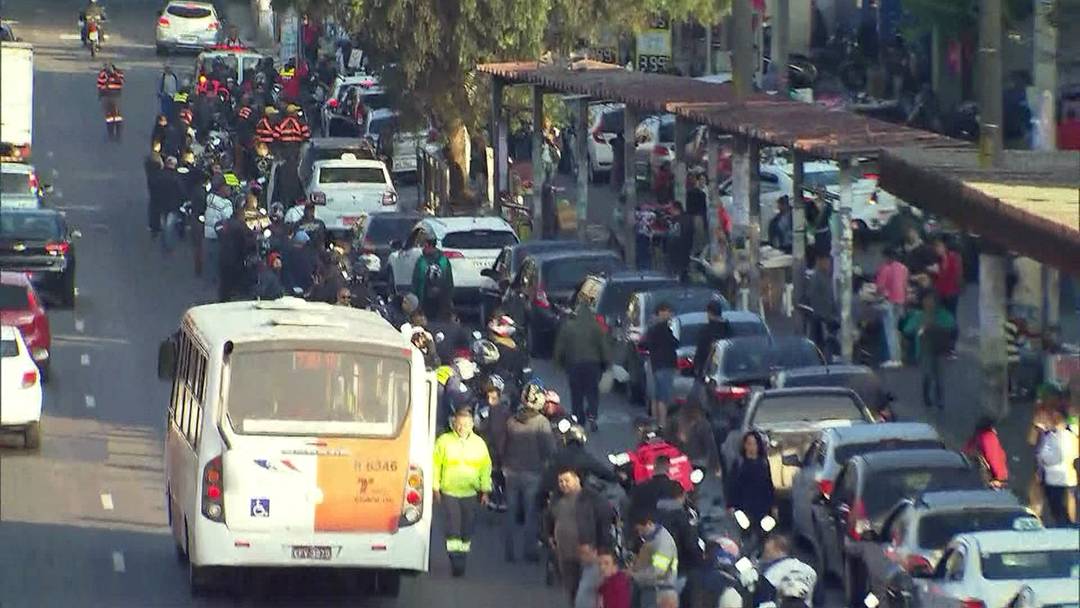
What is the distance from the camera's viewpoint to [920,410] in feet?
104

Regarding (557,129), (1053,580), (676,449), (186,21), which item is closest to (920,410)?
(676,449)

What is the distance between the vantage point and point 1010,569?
741 inches

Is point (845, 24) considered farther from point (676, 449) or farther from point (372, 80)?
point (676, 449)

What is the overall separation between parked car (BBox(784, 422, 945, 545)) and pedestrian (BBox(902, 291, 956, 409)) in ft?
21.7

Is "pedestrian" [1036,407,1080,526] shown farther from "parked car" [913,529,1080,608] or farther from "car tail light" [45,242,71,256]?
"car tail light" [45,242,71,256]

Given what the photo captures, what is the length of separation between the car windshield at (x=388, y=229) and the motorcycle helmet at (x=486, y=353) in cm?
1349

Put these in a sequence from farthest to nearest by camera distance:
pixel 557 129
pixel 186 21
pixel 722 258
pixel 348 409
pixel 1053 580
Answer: pixel 186 21
pixel 557 129
pixel 722 258
pixel 348 409
pixel 1053 580

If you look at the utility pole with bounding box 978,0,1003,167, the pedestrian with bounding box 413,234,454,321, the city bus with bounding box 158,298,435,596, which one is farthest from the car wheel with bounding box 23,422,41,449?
the utility pole with bounding box 978,0,1003,167

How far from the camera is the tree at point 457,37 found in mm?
49500

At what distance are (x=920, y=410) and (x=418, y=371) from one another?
11071mm

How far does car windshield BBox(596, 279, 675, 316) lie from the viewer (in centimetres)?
3481

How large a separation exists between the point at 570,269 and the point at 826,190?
7.84m

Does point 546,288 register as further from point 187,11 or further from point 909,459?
point 187,11

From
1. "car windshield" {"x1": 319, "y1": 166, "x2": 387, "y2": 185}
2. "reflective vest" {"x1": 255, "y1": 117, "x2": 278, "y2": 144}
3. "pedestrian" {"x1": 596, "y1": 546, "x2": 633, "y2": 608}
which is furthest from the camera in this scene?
"reflective vest" {"x1": 255, "y1": 117, "x2": 278, "y2": 144}
